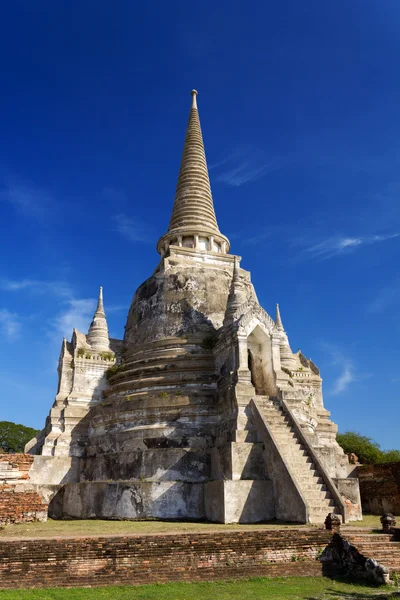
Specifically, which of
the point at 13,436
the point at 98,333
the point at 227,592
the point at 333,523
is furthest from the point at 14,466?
the point at 13,436

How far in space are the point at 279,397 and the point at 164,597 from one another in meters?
9.82

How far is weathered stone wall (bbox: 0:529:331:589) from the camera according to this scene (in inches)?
371

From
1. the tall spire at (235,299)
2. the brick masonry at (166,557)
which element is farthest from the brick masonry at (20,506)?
the tall spire at (235,299)

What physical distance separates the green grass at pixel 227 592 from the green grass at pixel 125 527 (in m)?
2.36

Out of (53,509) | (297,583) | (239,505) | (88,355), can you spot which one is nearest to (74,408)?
(88,355)

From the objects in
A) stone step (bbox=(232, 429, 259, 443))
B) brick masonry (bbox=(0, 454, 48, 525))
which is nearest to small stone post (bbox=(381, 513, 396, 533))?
stone step (bbox=(232, 429, 259, 443))

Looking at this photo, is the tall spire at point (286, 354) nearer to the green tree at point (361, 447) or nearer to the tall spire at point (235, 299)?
the tall spire at point (235, 299)

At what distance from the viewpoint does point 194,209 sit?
27.0m

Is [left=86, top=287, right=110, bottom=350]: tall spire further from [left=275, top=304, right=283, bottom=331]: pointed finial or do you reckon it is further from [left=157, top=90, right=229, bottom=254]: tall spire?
[left=275, top=304, right=283, bottom=331]: pointed finial

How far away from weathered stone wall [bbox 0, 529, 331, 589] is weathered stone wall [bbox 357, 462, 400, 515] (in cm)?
887

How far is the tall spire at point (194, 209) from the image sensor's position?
26109 millimetres

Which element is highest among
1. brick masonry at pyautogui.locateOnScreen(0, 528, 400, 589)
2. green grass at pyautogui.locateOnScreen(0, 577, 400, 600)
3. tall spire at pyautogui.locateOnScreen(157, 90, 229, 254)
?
tall spire at pyautogui.locateOnScreen(157, 90, 229, 254)

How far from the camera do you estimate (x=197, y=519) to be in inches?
603

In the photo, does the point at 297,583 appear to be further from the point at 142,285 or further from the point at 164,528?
the point at 142,285
